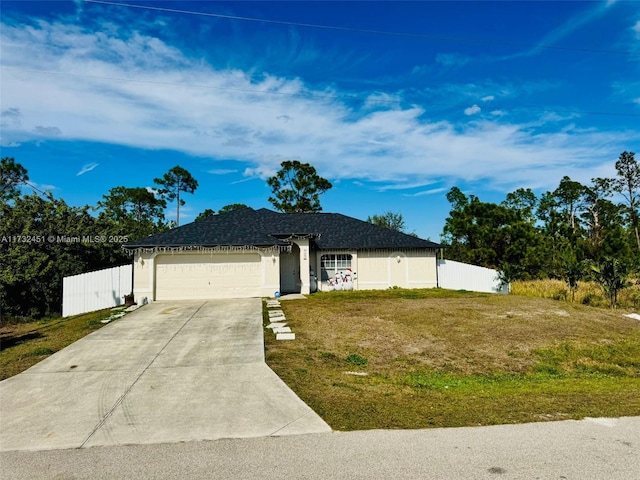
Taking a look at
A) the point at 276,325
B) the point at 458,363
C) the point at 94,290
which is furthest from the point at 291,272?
the point at 458,363

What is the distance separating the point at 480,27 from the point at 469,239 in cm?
1513

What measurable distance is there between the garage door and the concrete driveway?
21.7 ft

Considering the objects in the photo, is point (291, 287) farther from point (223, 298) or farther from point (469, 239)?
point (469, 239)

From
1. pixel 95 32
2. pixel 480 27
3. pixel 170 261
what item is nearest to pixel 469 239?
pixel 480 27

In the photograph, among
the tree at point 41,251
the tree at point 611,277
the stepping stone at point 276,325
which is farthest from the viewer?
the tree at point 41,251

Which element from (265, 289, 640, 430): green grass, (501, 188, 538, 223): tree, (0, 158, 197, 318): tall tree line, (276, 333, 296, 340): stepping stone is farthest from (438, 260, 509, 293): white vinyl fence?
(501, 188, 538, 223): tree

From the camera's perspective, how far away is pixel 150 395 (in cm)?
599

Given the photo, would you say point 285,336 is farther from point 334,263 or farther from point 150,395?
point 334,263

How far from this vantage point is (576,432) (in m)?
4.37

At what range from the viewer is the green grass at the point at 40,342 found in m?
8.04

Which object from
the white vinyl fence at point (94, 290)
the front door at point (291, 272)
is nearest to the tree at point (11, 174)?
the white vinyl fence at point (94, 290)

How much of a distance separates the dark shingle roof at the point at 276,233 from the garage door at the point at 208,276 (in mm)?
719

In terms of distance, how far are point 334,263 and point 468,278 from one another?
723 cm

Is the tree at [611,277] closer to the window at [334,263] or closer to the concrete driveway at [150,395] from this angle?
the window at [334,263]
